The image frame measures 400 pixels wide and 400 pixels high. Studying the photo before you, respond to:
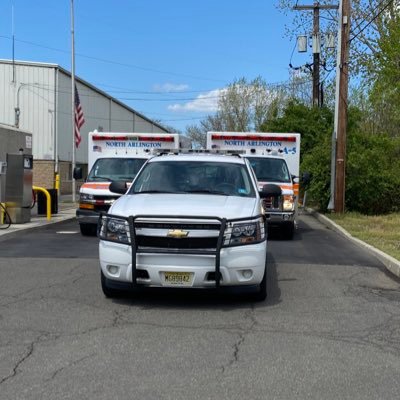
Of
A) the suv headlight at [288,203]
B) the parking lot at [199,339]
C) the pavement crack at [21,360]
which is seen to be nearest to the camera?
the parking lot at [199,339]

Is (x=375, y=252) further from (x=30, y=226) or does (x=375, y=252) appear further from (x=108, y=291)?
(x=30, y=226)

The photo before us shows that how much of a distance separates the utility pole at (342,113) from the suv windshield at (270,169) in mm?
5941

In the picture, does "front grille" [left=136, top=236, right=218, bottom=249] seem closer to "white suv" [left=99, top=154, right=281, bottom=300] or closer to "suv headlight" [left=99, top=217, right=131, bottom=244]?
"white suv" [left=99, top=154, right=281, bottom=300]

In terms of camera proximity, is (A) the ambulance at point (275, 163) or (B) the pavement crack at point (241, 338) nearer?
(B) the pavement crack at point (241, 338)

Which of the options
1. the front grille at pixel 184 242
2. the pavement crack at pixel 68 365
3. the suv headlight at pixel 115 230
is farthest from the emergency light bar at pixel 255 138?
the pavement crack at pixel 68 365

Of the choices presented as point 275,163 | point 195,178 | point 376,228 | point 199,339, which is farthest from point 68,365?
point 376,228

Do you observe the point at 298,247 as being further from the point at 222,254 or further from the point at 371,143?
the point at 371,143

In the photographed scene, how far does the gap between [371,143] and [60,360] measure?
63.9ft

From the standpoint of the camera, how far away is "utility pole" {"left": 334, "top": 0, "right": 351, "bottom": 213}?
1995 cm

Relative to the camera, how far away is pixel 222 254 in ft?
21.2

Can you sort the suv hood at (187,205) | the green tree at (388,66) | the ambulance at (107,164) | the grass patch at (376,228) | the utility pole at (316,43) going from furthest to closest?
the utility pole at (316,43)
the green tree at (388,66)
the ambulance at (107,164)
the grass patch at (376,228)
the suv hood at (187,205)

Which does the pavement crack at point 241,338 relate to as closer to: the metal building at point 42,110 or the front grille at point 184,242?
the front grille at point 184,242

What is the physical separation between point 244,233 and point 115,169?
9.04 meters

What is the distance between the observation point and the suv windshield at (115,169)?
14836 millimetres
